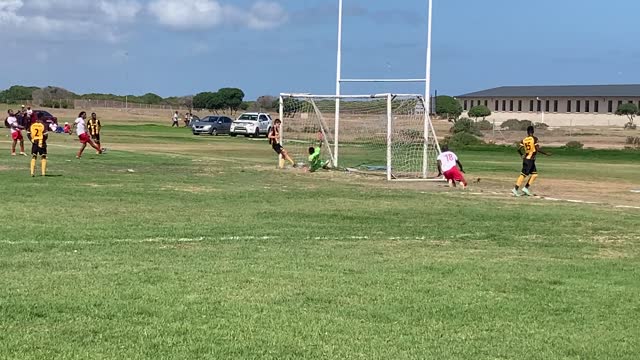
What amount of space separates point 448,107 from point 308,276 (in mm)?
137249

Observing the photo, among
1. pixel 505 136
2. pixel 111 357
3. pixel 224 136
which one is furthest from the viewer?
pixel 505 136

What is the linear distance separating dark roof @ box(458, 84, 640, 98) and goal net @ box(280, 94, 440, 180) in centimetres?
10558

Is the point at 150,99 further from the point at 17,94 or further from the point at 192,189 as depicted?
the point at 192,189

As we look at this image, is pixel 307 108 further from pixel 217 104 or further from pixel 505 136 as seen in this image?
pixel 217 104

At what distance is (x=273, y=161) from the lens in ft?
116

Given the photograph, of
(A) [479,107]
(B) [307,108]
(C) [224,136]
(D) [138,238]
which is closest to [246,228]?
(D) [138,238]

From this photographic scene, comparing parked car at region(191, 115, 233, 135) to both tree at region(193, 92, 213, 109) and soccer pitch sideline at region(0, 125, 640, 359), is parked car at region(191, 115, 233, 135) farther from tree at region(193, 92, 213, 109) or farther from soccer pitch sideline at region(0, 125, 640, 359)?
tree at region(193, 92, 213, 109)

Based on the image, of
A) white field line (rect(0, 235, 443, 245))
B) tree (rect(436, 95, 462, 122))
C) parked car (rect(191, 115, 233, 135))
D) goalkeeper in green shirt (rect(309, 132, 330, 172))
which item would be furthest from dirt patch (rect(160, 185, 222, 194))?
Answer: tree (rect(436, 95, 462, 122))

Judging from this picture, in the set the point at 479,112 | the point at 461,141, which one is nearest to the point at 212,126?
the point at 461,141

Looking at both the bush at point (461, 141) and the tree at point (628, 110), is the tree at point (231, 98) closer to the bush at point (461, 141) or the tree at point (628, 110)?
the tree at point (628, 110)

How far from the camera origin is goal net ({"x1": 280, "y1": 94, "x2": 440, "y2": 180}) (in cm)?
2948

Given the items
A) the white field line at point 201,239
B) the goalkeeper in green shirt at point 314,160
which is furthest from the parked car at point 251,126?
the white field line at point 201,239

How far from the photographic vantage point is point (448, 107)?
145 meters

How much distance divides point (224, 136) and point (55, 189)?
46.1 metres
